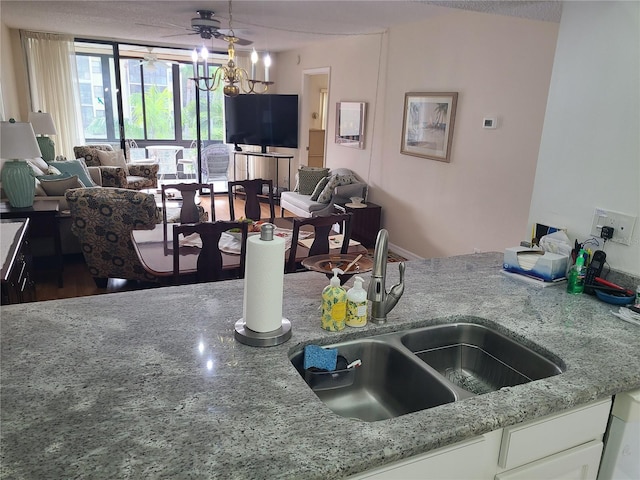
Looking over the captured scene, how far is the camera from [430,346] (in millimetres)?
1555

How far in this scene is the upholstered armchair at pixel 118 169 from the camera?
6.52 meters

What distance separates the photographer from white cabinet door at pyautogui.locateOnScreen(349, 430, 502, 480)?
0.97 m

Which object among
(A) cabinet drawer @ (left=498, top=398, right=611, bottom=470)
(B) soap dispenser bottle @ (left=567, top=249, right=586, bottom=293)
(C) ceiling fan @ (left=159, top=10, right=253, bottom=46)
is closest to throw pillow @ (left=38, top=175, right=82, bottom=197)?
(C) ceiling fan @ (left=159, top=10, right=253, bottom=46)

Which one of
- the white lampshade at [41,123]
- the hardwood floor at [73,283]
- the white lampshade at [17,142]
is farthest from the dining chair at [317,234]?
the white lampshade at [41,123]

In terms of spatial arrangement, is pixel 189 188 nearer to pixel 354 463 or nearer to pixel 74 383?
pixel 74 383

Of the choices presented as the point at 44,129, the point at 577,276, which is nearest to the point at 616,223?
the point at 577,276

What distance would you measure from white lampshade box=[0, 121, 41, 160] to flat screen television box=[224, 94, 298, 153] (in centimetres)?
435

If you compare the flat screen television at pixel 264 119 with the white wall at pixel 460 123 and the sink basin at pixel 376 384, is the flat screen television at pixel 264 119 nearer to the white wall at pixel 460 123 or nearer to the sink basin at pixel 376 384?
the white wall at pixel 460 123

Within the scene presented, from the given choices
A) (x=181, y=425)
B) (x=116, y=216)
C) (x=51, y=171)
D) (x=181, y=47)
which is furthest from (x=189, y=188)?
(x=181, y=47)

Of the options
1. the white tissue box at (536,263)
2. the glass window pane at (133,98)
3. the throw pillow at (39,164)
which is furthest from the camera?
the glass window pane at (133,98)

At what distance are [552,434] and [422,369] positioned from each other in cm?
36

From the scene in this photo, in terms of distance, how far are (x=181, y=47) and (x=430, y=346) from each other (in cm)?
762

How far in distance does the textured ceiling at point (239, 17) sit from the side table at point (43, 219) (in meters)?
2.13

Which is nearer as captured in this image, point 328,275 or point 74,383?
point 74,383
